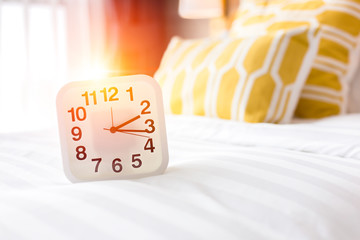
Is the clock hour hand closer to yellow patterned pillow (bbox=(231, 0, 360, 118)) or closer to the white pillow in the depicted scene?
yellow patterned pillow (bbox=(231, 0, 360, 118))

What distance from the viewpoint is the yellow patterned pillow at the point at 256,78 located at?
1305mm

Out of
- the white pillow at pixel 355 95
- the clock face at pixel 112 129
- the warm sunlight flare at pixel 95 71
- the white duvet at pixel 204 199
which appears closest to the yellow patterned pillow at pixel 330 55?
the white pillow at pixel 355 95

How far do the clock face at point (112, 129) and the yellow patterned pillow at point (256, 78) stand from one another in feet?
1.90

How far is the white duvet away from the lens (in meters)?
0.52

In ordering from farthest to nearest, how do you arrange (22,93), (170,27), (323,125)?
1. (170,27)
2. (22,93)
3. (323,125)

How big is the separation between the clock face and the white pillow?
953 millimetres

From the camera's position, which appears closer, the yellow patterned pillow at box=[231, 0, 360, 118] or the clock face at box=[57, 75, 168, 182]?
the clock face at box=[57, 75, 168, 182]

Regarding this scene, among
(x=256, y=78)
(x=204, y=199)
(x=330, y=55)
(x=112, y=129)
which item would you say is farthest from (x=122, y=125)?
(x=330, y=55)

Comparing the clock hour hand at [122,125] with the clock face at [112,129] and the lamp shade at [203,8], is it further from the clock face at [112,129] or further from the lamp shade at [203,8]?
the lamp shade at [203,8]

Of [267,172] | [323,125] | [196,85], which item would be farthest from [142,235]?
[196,85]

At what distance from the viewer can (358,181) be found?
72 cm

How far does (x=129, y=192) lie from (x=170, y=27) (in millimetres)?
2547

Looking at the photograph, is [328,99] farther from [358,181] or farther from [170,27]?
[170,27]

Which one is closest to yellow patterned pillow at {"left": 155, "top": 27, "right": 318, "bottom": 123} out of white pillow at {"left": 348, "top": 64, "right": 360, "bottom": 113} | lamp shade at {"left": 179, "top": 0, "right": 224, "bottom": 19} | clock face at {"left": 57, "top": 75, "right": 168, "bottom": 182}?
white pillow at {"left": 348, "top": 64, "right": 360, "bottom": 113}
